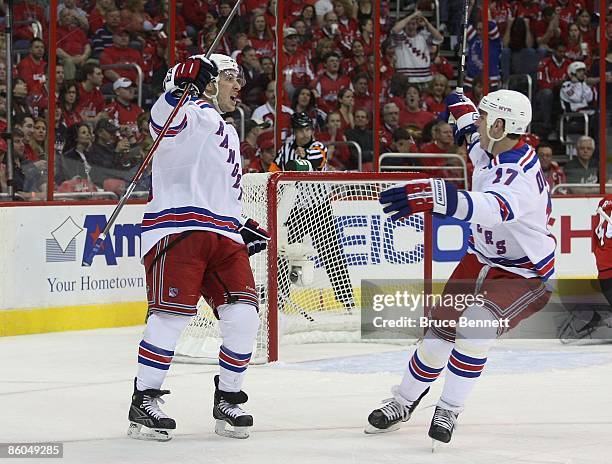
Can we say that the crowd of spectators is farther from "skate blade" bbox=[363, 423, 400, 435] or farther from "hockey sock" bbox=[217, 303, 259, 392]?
"skate blade" bbox=[363, 423, 400, 435]

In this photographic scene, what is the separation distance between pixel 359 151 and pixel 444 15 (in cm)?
169

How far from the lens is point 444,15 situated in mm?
11898

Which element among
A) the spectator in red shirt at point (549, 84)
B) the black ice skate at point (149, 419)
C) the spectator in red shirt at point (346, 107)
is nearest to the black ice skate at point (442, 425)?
the black ice skate at point (149, 419)

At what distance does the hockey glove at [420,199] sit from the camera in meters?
4.77

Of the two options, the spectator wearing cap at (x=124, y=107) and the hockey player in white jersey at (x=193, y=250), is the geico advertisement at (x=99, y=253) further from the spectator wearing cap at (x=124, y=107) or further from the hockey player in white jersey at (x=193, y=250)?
the hockey player in white jersey at (x=193, y=250)

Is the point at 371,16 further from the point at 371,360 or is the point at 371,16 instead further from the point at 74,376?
the point at 74,376

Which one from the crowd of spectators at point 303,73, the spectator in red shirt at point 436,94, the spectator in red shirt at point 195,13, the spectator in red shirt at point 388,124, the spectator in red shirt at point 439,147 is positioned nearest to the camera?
the crowd of spectators at point 303,73

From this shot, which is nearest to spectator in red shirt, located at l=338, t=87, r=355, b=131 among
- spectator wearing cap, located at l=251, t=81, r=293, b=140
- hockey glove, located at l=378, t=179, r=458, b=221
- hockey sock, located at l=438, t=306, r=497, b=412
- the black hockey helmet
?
spectator wearing cap, located at l=251, t=81, r=293, b=140

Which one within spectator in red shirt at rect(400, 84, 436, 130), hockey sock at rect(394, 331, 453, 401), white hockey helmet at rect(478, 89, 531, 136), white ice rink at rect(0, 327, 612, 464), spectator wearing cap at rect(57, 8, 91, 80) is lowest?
white ice rink at rect(0, 327, 612, 464)

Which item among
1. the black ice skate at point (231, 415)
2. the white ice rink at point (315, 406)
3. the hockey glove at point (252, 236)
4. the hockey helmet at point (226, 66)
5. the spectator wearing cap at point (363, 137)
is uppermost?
the hockey helmet at point (226, 66)

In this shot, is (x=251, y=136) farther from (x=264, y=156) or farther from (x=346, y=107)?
(x=346, y=107)

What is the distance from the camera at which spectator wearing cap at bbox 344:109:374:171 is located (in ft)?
35.9

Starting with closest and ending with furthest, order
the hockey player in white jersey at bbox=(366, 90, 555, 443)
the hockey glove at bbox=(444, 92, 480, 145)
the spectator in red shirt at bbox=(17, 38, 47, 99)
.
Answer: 1. the hockey player in white jersey at bbox=(366, 90, 555, 443)
2. the hockey glove at bbox=(444, 92, 480, 145)
3. the spectator in red shirt at bbox=(17, 38, 47, 99)

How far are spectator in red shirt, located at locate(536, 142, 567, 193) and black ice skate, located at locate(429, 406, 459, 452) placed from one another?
692cm
